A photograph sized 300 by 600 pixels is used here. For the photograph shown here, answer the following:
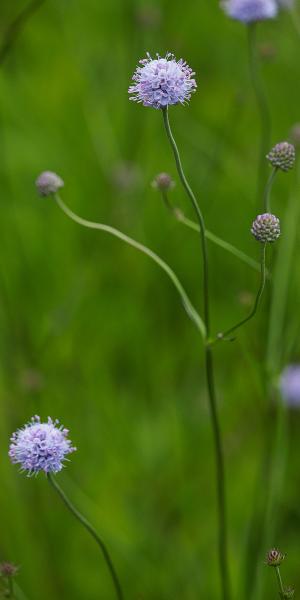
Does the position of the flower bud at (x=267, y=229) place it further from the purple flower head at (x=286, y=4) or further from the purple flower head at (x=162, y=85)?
the purple flower head at (x=286, y=4)

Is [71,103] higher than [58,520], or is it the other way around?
[71,103]

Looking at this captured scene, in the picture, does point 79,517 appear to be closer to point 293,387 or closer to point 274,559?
point 274,559

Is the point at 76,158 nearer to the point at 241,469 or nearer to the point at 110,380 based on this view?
the point at 110,380

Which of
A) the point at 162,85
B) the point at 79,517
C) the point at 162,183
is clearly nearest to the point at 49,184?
the point at 162,183

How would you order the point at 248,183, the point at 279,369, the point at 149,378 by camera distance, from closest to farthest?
the point at 279,369 → the point at 149,378 → the point at 248,183

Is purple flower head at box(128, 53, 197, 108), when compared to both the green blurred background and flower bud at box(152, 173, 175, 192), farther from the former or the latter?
the green blurred background

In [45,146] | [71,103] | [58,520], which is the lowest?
[58,520]

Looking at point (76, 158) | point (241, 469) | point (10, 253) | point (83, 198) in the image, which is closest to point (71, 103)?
point (76, 158)
